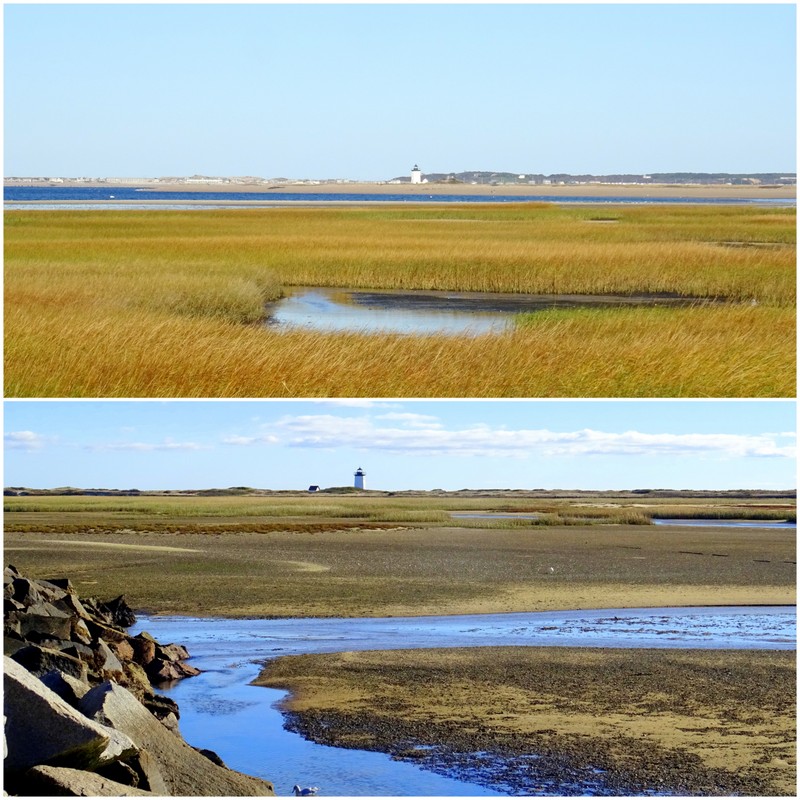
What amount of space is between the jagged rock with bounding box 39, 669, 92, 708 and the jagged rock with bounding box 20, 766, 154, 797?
1.96 metres

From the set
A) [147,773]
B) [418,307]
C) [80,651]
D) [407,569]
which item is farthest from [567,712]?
[418,307]

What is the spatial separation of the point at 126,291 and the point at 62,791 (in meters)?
22.3

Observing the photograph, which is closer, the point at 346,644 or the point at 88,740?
the point at 88,740

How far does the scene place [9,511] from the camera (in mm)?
66688

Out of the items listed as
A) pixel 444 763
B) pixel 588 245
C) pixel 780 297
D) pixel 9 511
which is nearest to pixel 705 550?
pixel 780 297

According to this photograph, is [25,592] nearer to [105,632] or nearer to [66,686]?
[105,632]

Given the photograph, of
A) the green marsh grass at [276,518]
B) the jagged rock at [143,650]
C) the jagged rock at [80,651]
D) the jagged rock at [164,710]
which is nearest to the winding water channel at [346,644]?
the jagged rock at [164,710]

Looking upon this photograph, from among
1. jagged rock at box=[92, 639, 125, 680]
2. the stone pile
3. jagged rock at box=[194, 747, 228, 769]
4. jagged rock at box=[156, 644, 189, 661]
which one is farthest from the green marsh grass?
jagged rock at box=[194, 747, 228, 769]

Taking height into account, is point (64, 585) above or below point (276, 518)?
above

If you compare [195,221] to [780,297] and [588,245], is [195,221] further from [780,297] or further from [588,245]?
[780,297]

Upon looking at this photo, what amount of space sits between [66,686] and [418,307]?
74.9 ft

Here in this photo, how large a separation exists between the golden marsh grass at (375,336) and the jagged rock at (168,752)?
7844 mm

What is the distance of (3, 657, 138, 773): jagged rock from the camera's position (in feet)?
31.7

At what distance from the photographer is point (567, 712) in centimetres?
1476
